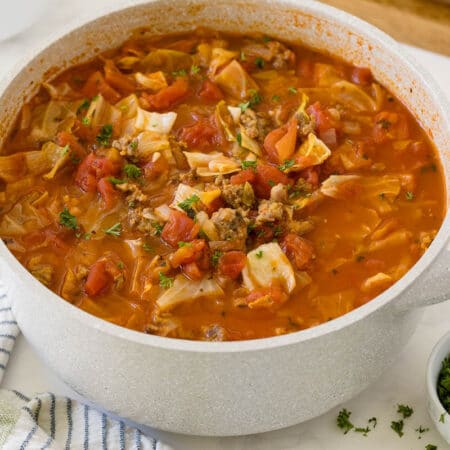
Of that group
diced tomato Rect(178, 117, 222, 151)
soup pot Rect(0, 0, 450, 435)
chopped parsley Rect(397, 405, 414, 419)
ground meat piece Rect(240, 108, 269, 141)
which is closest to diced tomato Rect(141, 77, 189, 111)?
diced tomato Rect(178, 117, 222, 151)

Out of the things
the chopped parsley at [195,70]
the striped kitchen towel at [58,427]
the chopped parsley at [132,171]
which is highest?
the chopped parsley at [195,70]

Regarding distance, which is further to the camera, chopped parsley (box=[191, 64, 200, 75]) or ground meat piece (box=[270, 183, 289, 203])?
chopped parsley (box=[191, 64, 200, 75])

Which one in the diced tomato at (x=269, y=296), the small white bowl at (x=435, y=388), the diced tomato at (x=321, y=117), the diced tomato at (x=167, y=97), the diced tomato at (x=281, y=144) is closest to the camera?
the diced tomato at (x=269, y=296)

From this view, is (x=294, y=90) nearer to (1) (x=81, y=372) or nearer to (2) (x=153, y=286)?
(2) (x=153, y=286)

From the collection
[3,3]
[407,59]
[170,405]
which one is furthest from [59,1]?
[170,405]

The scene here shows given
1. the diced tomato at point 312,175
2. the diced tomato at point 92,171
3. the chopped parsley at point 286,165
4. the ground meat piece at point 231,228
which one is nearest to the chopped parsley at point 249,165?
the chopped parsley at point 286,165

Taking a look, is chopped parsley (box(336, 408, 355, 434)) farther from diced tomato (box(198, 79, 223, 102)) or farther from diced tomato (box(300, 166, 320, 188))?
diced tomato (box(198, 79, 223, 102))

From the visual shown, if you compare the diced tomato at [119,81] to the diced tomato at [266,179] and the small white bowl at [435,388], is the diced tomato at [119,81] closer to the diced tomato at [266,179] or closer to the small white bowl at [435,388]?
the diced tomato at [266,179]
